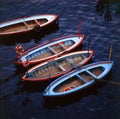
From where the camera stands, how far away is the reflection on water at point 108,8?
43.1 metres

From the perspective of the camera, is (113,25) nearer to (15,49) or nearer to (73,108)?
(15,49)

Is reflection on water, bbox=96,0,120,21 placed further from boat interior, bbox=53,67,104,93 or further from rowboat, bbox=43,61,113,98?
boat interior, bbox=53,67,104,93

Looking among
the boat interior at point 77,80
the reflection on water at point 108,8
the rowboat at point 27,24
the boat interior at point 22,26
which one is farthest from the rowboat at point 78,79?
the reflection on water at point 108,8

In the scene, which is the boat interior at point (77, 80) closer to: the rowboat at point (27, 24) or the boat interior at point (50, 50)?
the boat interior at point (50, 50)

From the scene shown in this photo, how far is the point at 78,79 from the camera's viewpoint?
31500 mm

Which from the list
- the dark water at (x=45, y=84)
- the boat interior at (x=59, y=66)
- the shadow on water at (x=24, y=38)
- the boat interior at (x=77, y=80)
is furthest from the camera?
the shadow on water at (x=24, y=38)

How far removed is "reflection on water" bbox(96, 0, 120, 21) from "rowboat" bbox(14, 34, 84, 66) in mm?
7211

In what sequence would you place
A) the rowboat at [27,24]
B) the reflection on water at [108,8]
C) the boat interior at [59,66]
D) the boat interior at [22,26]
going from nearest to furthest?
the boat interior at [59,66] < the rowboat at [27,24] < the boat interior at [22,26] < the reflection on water at [108,8]

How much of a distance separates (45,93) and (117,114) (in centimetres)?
668

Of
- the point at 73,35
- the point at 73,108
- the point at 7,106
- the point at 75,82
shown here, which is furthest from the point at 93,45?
the point at 7,106

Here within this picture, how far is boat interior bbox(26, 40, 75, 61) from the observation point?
3500 centimetres

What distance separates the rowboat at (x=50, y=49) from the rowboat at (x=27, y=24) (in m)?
4.29

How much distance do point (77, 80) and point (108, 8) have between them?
16.2 metres

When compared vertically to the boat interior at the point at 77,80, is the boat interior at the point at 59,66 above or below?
above
